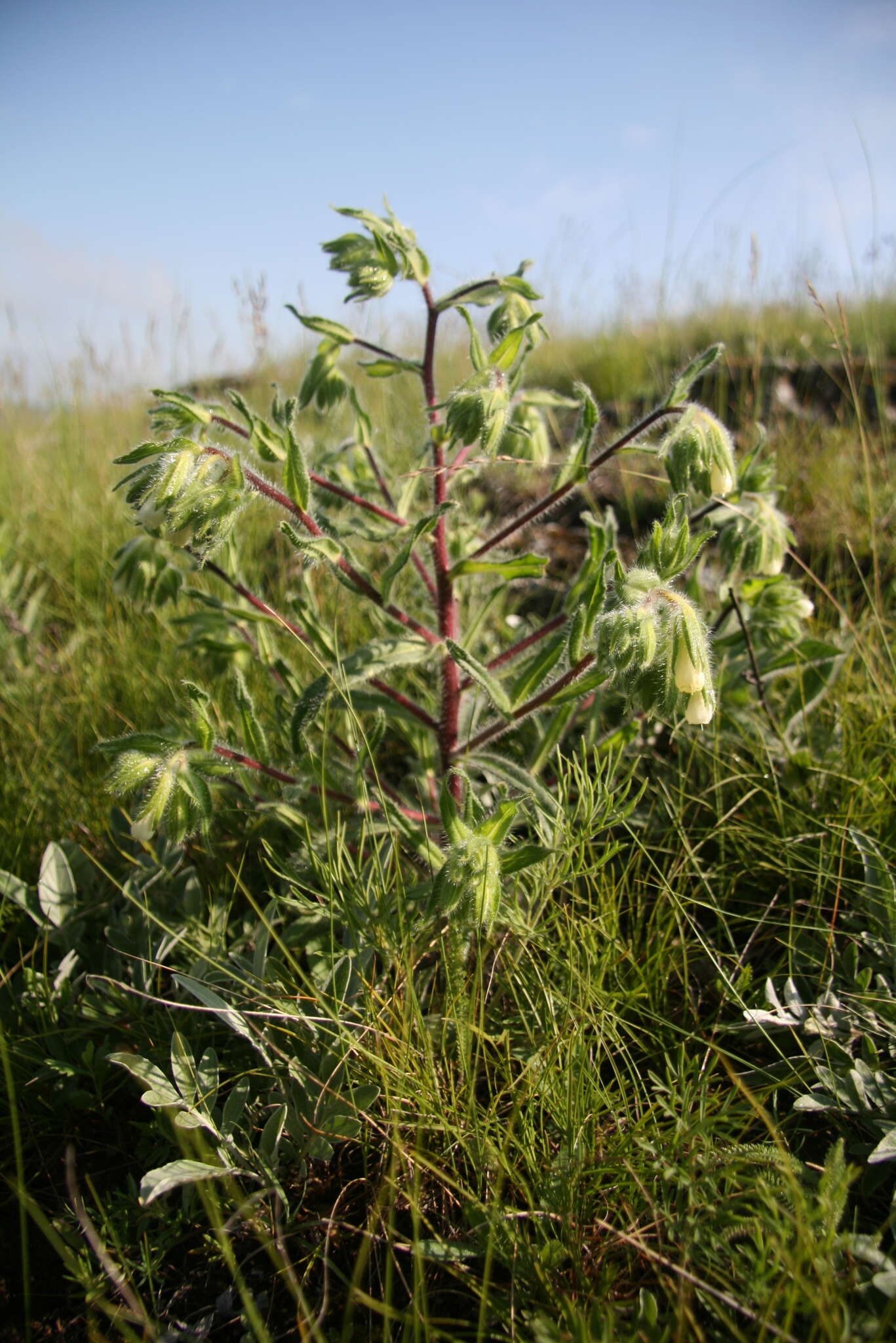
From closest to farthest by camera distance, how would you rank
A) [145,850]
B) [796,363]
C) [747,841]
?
[747,841] → [145,850] → [796,363]

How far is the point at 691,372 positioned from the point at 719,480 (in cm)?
23

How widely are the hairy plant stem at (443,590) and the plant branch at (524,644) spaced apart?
0.02 meters

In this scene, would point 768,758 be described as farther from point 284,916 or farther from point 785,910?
point 284,916

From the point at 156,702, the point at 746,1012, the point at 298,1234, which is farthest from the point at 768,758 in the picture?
the point at 156,702

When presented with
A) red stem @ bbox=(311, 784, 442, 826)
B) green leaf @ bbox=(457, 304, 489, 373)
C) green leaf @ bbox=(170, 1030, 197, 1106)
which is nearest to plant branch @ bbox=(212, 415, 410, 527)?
green leaf @ bbox=(457, 304, 489, 373)

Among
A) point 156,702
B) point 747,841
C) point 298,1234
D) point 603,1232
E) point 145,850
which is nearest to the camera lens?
point 603,1232

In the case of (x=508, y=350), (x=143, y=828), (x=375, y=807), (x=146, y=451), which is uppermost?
(x=508, y=350)

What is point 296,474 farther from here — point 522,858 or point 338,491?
point 522,858

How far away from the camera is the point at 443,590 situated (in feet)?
5.69

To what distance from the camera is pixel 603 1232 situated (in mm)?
1143

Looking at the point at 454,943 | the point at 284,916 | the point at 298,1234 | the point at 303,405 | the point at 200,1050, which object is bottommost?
the point at 298,1234

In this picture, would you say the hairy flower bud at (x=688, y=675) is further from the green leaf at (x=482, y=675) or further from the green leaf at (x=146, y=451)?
the green leaf at (x=146, y=451)

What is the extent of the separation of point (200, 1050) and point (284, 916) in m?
0.30

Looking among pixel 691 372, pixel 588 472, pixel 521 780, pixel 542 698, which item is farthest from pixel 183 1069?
pixel 691 372
